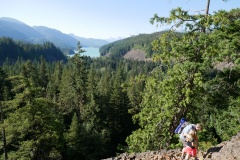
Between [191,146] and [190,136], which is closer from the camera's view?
[190,136]

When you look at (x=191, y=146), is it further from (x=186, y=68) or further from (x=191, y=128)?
(x=186, y=68)

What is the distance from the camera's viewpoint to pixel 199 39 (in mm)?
12680

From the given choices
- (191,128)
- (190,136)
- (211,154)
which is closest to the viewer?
(190,136)

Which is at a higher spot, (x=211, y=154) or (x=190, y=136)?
(x=190, y=136)

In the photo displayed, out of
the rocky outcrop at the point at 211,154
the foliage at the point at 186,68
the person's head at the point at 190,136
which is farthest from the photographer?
the foliage at the point at 186,68

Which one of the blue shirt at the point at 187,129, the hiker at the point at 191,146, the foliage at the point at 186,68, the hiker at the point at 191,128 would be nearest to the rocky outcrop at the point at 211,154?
the hiker at the point at 191,146

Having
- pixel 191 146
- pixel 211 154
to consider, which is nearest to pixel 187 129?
pixel 191 146

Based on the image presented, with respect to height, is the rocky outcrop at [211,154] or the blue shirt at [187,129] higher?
the blue shirt at [187,129]

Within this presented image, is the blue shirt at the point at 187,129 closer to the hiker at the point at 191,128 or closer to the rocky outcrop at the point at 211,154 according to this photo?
the hiker at the point at 191,128

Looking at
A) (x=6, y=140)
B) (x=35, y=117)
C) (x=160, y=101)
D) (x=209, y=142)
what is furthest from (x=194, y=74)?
(x=6, y=140)

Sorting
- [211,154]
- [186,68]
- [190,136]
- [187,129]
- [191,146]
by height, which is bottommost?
[211,154]

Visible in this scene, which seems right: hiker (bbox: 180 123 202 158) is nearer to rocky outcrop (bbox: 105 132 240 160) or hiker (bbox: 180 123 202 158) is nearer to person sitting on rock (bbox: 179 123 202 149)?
person sitting on rock (bbox: 179 123 202 149)

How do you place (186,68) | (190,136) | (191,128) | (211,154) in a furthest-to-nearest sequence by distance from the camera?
(186,68), (211,154), (191,128), (190,136)

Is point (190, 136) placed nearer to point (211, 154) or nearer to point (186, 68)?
point (211, 154)
